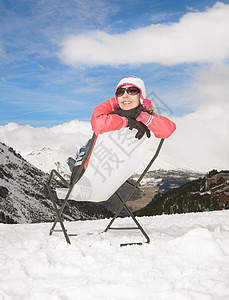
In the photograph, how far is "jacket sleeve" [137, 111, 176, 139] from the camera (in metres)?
3.42

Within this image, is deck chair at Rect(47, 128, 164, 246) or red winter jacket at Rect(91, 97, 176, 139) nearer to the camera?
red winter jacket at Rect(91, 97, 176, 139)

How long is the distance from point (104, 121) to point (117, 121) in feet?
0.55

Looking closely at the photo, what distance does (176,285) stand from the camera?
226 cm

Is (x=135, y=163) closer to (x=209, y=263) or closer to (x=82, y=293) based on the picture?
(x=209, y=263)

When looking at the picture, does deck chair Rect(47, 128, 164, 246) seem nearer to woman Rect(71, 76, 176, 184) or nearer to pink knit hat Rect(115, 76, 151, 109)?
woman Rect(71, 76, 176, 184)

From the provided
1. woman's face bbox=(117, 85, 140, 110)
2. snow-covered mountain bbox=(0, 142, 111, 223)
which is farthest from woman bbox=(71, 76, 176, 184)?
snow-covered mountain bbox=(0, 142, 111, 223)

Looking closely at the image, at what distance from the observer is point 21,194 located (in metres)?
26.4

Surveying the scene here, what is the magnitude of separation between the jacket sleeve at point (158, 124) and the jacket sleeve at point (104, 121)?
0.81ft

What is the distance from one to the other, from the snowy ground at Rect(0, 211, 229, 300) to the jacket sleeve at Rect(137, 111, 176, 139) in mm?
1206

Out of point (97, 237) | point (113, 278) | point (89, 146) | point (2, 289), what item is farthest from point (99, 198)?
point (2, 289)

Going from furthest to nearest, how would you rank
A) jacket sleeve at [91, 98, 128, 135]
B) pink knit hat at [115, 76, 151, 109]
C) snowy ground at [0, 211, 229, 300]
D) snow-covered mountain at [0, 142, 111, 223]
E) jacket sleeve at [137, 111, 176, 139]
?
snow-covered mountain at [0, 142, 111, 223] < pink knit hat at [115, 76, 151, 109] < jacket sleeve at [137, 111, 176, 139] < jacket sleeve at [91, 98, 128, 135] < snowy ground at [0, 211, 229, 300]

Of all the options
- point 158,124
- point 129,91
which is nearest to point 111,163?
point 158,124

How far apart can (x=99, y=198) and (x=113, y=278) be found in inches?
66.3

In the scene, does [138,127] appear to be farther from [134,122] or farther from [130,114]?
[130,114]
